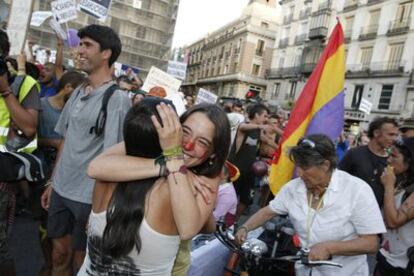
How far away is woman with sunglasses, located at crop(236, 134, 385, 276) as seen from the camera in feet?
7.47

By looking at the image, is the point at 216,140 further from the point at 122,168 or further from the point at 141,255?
the point at 141,255

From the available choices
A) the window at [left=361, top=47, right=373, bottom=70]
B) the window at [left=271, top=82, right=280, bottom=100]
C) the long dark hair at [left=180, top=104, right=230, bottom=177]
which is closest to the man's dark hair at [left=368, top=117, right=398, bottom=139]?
the long dark hair at [left=180, top=104, right=230, bottom=177]

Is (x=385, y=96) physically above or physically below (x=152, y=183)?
above

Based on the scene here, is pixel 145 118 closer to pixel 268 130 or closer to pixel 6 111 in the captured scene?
pixel 6 111

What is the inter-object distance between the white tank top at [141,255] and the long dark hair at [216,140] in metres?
0.36

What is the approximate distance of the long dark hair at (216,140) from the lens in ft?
5.29

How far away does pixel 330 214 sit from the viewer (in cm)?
238

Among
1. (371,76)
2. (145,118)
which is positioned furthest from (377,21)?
(145,118)

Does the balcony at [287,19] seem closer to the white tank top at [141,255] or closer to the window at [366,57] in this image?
the window at [366,57]

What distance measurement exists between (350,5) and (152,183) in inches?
1483

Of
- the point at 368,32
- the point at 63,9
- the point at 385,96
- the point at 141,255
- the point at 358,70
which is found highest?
the point at 368,32

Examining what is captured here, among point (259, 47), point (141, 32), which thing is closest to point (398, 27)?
point (259, 47)

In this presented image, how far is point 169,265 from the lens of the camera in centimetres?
143

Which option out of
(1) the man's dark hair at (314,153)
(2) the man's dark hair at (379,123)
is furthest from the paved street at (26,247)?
(2) the man's dark hair at (379,123)
